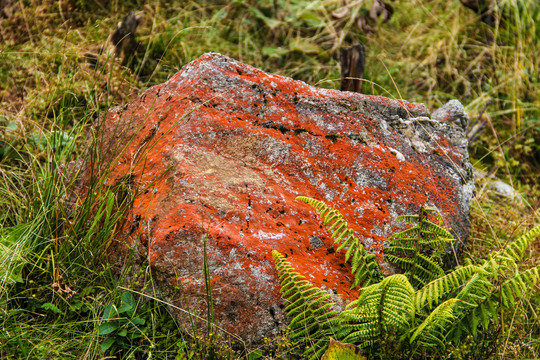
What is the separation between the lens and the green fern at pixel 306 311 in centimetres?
194

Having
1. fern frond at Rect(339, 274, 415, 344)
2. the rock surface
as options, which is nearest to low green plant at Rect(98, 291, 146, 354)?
the rock surface

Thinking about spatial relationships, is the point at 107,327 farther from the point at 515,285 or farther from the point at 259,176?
the point at 515,285

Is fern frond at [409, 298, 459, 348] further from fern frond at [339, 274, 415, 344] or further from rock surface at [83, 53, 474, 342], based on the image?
rock surface at [83, 53, 474, 342]

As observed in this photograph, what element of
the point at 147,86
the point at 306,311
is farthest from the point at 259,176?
the point at 147,86

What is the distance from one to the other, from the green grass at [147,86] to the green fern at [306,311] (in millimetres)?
133

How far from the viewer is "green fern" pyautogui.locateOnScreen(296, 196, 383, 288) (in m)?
2.16

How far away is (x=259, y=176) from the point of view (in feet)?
7.83

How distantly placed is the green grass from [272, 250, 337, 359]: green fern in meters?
0.13

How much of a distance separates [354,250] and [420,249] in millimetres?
380

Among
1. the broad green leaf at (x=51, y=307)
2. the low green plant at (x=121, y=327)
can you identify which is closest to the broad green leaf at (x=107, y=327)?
the low green plant at (x=121, y=327)

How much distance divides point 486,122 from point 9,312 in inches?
168

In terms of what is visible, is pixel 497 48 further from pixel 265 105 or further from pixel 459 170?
pixel 265 105

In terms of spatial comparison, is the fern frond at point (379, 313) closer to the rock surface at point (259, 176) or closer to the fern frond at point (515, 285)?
the rock surface at point (259, 176)

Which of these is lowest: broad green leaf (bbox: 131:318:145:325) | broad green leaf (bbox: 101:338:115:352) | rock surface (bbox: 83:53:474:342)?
broad green leaf (bbox: 101:338:115:352)
